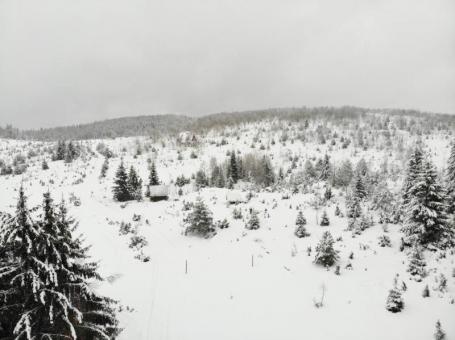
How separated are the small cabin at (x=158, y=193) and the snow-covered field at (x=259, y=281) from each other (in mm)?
5007

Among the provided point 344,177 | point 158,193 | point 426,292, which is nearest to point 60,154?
point 158,193

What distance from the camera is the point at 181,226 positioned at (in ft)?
83.1

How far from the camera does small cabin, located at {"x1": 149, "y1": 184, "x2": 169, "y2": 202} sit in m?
Answer: 34.9

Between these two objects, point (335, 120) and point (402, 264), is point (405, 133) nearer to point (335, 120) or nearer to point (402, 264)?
point (335, 120)

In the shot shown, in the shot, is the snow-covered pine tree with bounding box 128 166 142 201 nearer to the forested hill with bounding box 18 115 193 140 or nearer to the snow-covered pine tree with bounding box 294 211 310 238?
the snow-covered pine tree with bounding box 294 211 310 238

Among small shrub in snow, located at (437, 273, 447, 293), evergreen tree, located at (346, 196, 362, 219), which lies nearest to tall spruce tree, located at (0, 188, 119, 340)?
small shrub in snow, located at (437, 273, 447, 293)

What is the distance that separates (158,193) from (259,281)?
21.2 metres

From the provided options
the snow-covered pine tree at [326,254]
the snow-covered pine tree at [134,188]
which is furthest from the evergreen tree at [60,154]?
the snow-covered pine tree at [326,254]

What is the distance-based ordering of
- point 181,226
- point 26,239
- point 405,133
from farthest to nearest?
point 405,133
point 181,226
point 26,239

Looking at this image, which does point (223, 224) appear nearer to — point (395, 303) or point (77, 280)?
point (395, 303)

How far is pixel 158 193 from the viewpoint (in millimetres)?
34938

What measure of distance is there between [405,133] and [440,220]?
93.3 metres

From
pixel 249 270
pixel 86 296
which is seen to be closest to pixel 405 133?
pixel 249 270

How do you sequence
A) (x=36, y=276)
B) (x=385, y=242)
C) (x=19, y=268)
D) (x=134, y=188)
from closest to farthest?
(x=36, y=276) < (x=19, y=268) < (x=385, y=242) < (x=134, y=188)
